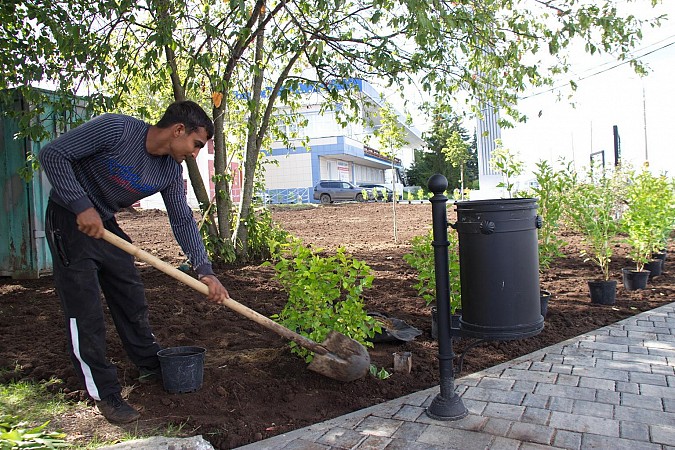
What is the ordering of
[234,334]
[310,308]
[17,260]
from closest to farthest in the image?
[310,308]
[234,334]
[17,260]

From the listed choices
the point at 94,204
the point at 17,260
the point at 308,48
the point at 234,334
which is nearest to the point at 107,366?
the point at 94,204

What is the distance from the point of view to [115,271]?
3221mm

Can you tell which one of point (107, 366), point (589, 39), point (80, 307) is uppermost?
point (589, 39)

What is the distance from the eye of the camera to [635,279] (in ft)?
20.4

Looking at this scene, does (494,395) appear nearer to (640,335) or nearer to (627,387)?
(627,387)

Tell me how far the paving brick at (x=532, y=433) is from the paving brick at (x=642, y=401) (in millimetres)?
666

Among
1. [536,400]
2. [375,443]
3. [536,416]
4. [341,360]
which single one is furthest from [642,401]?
[341,360]

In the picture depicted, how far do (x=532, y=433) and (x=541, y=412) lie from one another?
312 mm

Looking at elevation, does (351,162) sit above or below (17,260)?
above

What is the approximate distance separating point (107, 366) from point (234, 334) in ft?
5.32

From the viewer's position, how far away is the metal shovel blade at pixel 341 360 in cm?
333

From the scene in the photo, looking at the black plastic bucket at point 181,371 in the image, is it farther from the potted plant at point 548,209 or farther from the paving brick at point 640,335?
the potted plant at point 548,209

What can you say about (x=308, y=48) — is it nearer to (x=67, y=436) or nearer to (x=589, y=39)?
(x=589, y=39)

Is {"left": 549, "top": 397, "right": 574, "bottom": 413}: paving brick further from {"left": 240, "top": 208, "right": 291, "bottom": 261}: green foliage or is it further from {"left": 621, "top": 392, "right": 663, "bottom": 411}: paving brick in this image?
{"left": 240, "top": 208, "right": 291, "bottom": 261}: green foliage
